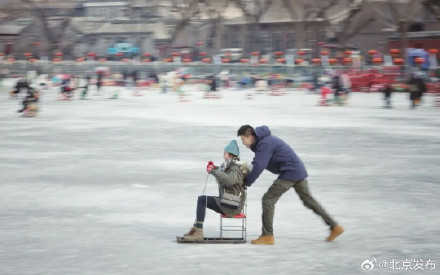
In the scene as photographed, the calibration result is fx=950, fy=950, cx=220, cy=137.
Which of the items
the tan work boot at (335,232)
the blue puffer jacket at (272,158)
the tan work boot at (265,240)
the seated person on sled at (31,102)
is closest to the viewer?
the blue puffer jacket at (272,158)

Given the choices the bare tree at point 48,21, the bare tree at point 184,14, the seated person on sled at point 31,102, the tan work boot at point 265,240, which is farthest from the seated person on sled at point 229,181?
the bare tree at point 48,21

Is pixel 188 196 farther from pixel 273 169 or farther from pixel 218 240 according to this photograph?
pixel 273 169

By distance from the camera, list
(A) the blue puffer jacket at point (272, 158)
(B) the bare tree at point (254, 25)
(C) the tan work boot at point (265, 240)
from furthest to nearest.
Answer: (B) the bare tree at point (254, 25) < (C) the tan work boot at point (265, 240) < (A) the blue puffer jacket at point (272, 158)

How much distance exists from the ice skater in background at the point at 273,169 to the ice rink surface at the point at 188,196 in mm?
242

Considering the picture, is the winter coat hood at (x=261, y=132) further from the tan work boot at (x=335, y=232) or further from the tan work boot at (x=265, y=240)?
the tan work boot at (x=335, y=232)

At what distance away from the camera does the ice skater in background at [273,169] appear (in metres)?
9.81

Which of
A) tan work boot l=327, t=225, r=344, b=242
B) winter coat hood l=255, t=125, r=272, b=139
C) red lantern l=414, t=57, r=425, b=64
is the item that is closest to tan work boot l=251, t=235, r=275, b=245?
tan work boot l=327, t=225, r=344, b=242

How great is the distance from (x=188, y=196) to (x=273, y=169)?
14.4 feet

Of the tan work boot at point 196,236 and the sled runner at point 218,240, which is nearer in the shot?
the tan work boot at point 196,236

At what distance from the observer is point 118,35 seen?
112 metres

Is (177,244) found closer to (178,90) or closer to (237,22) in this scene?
(178,90)

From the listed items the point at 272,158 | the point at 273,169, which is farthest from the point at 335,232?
the point at 272,158

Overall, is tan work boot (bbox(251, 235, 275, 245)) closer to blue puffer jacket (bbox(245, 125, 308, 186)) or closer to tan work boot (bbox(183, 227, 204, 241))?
tan work boot (bbox(183, 227, 204, 241))

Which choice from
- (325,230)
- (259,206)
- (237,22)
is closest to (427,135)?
(259,206)
